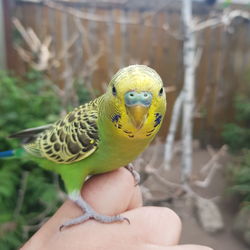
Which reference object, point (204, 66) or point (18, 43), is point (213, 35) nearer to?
point (204, 66)

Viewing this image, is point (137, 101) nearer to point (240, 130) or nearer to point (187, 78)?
point (187, 78)

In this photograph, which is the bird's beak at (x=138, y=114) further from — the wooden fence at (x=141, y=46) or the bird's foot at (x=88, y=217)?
the wooden fence at (x=141, y=46)

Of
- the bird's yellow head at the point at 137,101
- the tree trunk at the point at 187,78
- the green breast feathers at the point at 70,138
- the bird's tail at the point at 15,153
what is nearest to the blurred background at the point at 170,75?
the tree trunk at the point at 187,78

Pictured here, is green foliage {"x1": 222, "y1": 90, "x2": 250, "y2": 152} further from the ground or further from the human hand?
the human hand

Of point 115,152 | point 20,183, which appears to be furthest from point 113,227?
point 20,183

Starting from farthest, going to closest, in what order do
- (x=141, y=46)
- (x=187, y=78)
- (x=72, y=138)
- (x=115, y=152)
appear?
1. (x=141, y=46)
2. (x=187, y=78)
3. (x=72, y=138)
4. (x=115, y=152)
